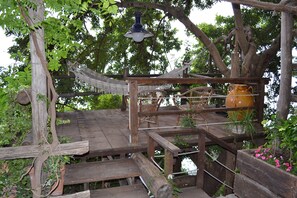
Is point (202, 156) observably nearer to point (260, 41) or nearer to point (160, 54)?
point (260, 41)

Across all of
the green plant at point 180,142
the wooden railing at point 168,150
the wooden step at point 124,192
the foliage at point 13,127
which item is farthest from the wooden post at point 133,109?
the foliage at point 13,127

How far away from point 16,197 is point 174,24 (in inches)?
264

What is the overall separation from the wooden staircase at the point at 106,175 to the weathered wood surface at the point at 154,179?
0.34ft

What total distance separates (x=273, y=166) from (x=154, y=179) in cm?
95

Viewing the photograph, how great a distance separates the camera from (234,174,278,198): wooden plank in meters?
1.92

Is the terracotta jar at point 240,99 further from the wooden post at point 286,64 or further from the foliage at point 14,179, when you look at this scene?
the foliage at point 14,179

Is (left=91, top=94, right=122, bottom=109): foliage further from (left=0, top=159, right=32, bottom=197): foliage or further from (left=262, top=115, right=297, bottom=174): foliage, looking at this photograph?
(left=262, top=115, right=297, bottom=174): foliage

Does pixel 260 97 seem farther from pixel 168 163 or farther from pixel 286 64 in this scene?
pixel 168 163

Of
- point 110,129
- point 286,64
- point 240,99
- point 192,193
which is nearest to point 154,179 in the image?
point 192,193

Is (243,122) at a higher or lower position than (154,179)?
higher

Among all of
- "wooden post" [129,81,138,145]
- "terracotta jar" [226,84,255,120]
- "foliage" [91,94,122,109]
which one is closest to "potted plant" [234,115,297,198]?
"wooden post" [129,81,138,145]

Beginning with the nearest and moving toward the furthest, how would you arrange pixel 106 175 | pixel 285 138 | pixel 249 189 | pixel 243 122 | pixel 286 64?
pixel 285 138 < pixel 249 189 < pixel 286 64 < pixel 106 175 < pixel 243 122

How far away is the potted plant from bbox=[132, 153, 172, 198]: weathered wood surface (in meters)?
0.65

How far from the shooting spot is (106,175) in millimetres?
2555
